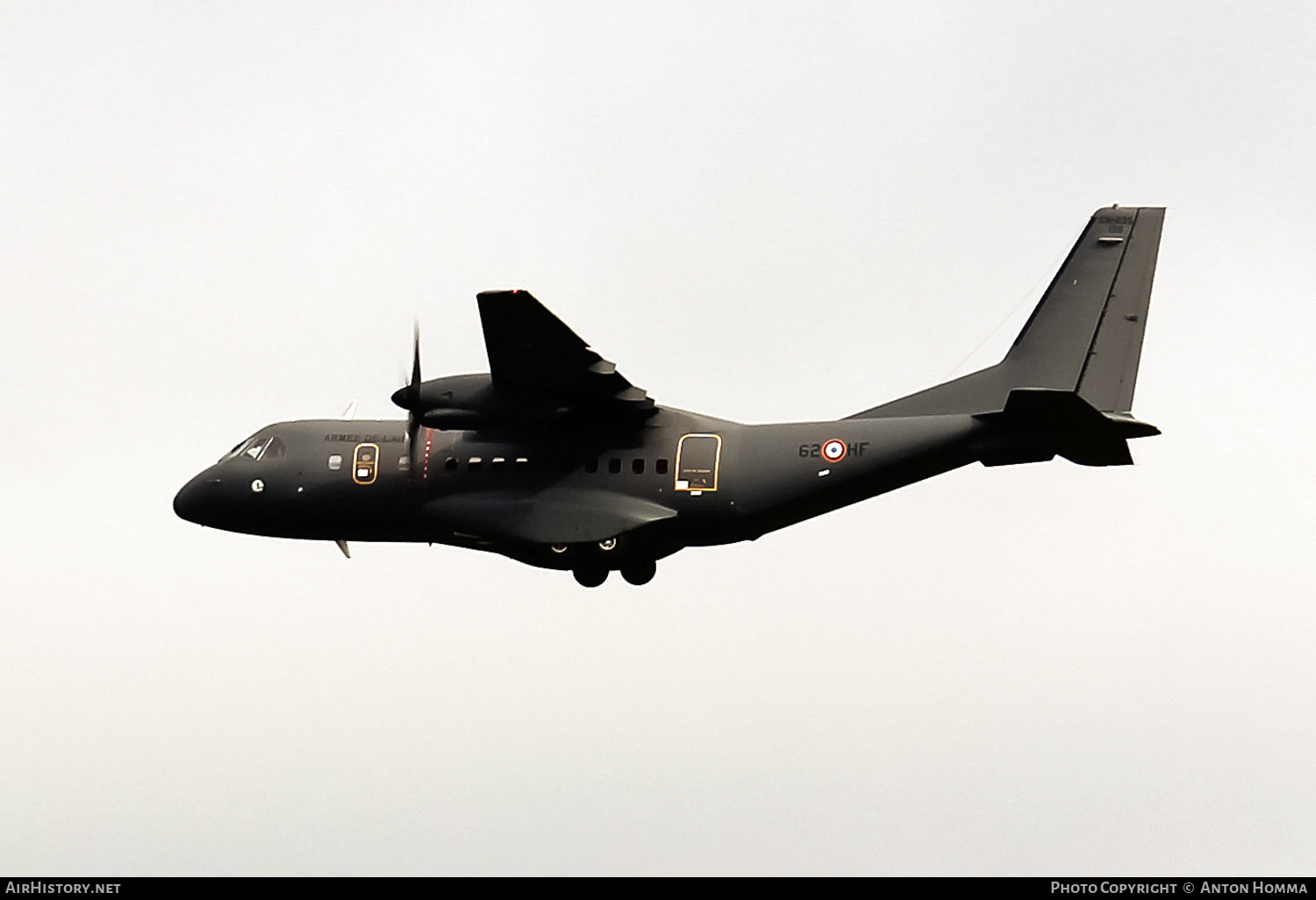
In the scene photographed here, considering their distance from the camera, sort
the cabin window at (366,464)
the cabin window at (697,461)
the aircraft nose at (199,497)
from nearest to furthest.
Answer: the cabin window at (697,461), the cabin window at (366,464), the aircraft nose at (199,497)

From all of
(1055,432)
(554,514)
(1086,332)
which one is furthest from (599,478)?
(1086,332)

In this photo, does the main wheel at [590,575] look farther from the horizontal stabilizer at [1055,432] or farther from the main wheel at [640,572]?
the horizontal stabilizer at [1055,432]

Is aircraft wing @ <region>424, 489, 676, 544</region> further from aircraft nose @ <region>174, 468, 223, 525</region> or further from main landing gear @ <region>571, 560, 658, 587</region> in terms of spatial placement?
aircraft nose @ <region>174, 468, 223, 525</region>

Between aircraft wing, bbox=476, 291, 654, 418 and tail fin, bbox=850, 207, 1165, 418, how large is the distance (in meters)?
4.20

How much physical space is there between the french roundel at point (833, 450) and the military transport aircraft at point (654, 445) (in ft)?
0.10

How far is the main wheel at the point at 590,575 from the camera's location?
31.7 metres

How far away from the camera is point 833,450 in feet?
99.5

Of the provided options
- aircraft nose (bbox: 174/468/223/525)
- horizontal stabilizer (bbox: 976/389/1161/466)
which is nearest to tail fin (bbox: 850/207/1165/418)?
horizontal stabilizer (bbox: 976/389/1161/466)

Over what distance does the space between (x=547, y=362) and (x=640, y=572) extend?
4016 millimetres

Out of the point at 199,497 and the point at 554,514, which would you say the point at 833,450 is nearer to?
the point at 554,514

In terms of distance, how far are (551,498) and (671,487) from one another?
1.87 m

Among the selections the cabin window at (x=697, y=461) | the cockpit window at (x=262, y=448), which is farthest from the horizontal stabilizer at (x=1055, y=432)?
the cockpit window at (x=262, y=448)

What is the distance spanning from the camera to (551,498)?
3111cm
